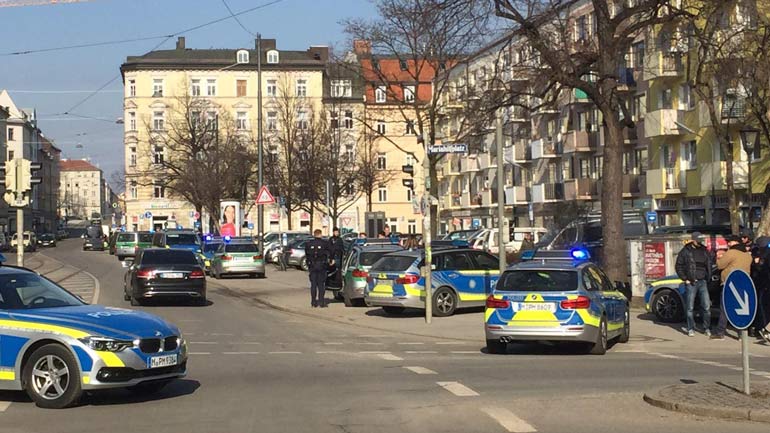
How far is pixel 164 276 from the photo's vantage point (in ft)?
87.8

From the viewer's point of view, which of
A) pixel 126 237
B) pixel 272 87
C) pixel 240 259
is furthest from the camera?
pixel 272 87

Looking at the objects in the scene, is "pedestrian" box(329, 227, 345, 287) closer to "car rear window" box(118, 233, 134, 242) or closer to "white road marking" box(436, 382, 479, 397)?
"white road marking" box(436, 382, 479, 397)

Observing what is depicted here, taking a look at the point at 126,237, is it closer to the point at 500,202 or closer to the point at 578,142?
the point at 578,142

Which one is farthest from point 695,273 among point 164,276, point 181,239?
point 181,239

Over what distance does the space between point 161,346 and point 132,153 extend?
94.7m

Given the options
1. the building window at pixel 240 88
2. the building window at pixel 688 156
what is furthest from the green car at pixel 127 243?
the building window at pixel 240 88

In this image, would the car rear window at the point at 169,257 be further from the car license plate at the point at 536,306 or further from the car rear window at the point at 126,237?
the car rear window at the point at 126,237

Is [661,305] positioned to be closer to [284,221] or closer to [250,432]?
[250,432]

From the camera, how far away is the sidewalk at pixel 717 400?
9875 mm

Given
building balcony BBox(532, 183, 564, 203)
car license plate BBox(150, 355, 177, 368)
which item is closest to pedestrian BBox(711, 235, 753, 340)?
car license plate BBox(150, 355, 177, 368)

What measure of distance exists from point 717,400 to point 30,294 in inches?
291

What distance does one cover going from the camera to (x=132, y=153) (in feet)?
336

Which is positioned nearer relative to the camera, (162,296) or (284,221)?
(162,296)

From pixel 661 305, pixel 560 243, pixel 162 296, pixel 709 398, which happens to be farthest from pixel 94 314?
pixel 560 243
